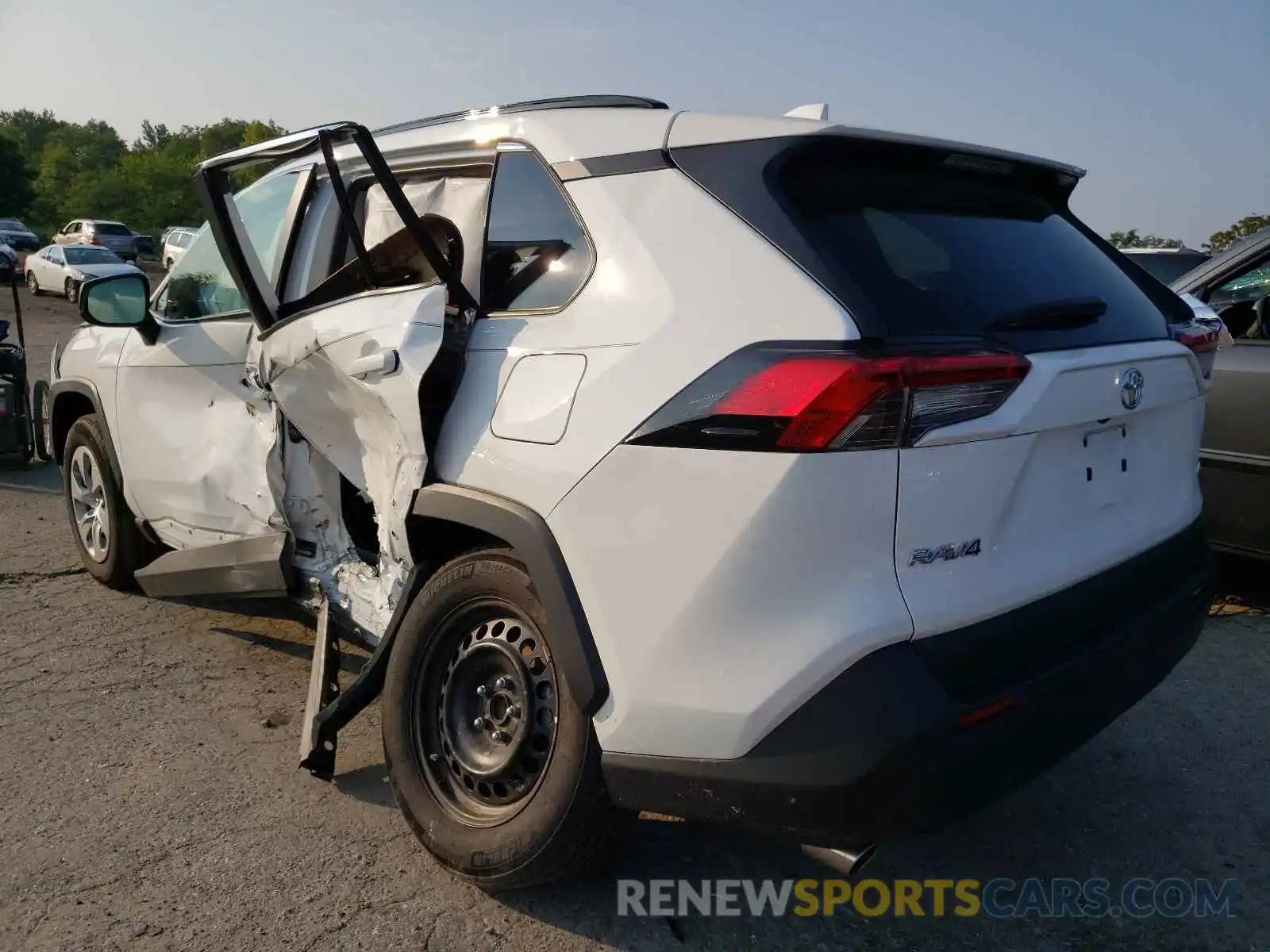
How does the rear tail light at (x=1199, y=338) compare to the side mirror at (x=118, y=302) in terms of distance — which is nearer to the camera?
the rear tail light at (x=1199, y=338)

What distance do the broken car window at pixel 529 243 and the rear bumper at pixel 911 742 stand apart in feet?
3.79

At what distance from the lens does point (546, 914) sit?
8.45 feet

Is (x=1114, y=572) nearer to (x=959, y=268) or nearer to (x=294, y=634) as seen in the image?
(x=959, y=268)

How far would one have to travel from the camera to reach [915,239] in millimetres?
2314

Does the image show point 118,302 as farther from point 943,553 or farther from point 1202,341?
point 1202,341

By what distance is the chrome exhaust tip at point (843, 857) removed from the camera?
2.11 m

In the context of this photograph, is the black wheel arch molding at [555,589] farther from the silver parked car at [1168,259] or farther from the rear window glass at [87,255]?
the rear window glass at [87,255]

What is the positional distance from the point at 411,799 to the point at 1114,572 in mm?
1894

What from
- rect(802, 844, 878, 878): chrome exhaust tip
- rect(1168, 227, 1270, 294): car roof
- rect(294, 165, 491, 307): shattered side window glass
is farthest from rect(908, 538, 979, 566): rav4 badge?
rect(1168, 227, 1270, 294): car roof

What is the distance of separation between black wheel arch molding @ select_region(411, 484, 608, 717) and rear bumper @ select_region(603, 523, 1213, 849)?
0.59 ft

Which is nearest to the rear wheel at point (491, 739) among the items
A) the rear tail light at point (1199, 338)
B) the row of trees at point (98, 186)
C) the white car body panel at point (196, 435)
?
the white car body panel at point (196, 435)

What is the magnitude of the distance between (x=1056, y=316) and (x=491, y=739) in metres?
1.75

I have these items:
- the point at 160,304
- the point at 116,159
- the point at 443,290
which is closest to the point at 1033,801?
the point at 443,290

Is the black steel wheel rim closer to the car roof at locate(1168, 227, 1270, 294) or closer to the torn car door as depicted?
the torn car door
